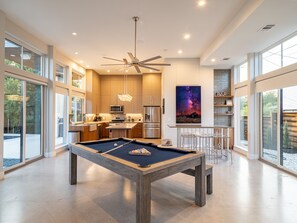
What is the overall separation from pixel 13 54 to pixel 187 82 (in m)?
5.67

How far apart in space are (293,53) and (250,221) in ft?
13.6

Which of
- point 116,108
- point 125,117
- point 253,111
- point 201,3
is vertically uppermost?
point 201,3

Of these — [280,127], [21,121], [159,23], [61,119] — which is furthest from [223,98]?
[21,121]

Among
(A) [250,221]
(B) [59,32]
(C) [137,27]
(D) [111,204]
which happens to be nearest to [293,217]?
(A) [250,221]

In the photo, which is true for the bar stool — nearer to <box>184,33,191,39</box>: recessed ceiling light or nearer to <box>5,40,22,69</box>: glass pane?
<box>184,33,191,39</box>: recessed ceiling light

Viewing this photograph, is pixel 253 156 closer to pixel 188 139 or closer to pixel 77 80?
pixel 188 139

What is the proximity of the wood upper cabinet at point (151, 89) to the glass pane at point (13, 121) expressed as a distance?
5906 millimetres

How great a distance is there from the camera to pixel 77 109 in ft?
28.0

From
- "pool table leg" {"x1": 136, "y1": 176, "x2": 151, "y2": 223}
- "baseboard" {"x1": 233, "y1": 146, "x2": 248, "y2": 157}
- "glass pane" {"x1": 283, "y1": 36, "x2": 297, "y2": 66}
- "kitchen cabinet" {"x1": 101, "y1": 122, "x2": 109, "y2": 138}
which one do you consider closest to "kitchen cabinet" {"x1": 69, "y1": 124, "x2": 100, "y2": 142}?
"kitchen cabinet" {"x1": 101, "y1": 122, "x2": 109, "y2": 138}

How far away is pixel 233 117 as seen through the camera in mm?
7336

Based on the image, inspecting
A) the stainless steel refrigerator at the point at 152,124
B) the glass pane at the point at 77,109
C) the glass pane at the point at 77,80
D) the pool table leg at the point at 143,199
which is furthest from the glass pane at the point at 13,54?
the stainless steel refrigerator at the point at 152,124

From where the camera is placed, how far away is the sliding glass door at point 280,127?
175 inches

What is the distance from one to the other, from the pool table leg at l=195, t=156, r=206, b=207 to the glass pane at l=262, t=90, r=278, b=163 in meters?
3.43

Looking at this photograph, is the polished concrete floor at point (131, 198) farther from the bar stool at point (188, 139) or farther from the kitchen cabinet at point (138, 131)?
the kitchen cabinet at point (138, 131)
